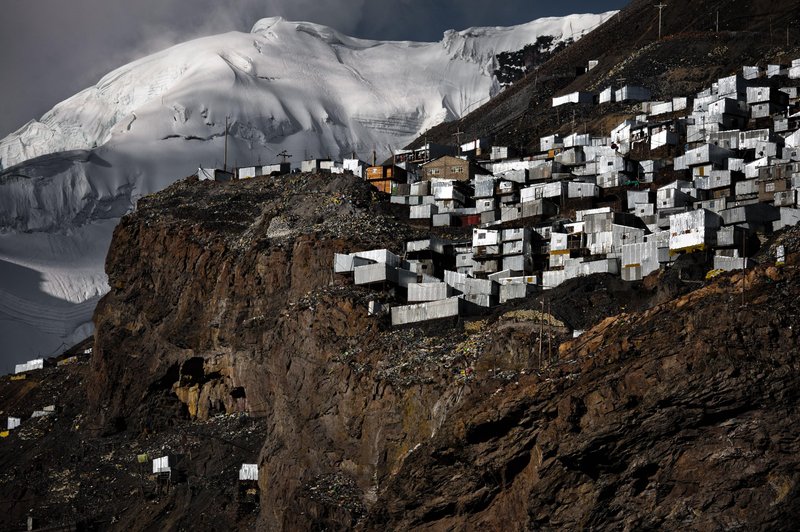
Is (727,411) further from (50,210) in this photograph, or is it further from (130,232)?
(50,210)

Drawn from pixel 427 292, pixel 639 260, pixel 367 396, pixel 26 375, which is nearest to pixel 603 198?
pixel 639 260

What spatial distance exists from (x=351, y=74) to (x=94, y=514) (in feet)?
378

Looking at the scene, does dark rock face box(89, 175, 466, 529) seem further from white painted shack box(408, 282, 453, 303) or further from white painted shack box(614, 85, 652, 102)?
white painted shack box(614, 85, 652, 102)

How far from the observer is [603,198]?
188 feet

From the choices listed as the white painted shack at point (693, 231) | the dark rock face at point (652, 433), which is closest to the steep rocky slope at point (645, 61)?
the white painted shack at point (693, 231)

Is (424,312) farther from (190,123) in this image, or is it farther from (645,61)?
(190,123)

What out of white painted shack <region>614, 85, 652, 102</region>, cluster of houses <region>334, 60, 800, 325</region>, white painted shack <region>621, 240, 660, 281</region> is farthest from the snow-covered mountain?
white painted shack <region>621, 240, 660, 281</region>

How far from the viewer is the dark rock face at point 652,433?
75.7 ft

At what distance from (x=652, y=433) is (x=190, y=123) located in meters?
117

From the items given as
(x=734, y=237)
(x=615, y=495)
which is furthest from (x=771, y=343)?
(x=734, y=237)

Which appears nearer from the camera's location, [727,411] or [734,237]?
[727,411]

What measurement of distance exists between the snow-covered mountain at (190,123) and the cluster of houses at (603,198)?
138 ft

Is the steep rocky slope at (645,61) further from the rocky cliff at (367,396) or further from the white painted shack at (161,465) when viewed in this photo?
the white painted shack at (161,465)

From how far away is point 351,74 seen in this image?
157625 millimetres
